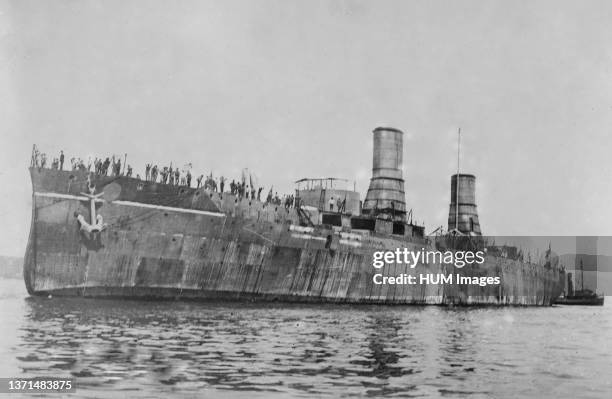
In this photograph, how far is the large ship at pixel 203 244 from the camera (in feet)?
102

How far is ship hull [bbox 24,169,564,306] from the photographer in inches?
1224

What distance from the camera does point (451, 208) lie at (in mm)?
72938

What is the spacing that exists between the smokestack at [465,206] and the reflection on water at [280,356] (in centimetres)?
4386

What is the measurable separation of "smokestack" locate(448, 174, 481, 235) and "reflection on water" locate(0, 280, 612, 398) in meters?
43.9

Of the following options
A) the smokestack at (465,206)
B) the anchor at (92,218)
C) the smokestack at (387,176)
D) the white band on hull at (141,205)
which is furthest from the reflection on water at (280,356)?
the smokestack at (465,206)

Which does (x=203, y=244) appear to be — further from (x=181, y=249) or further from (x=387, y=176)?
(x=387, y=176)

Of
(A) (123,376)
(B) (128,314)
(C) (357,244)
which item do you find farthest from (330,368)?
(C) (357,244)

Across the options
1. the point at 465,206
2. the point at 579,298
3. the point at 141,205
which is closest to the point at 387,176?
the point at 465,206

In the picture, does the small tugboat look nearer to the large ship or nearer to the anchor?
the large ship

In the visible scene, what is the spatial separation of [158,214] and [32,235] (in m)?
5.58

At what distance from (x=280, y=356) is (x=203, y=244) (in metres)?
18.5

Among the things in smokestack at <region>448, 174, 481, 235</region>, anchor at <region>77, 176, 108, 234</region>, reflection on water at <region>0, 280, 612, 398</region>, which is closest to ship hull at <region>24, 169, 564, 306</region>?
anchor at <region>77, 176, 108, 234</region>

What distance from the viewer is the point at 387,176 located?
177ft

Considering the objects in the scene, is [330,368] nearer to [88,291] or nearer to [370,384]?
[370,384]
